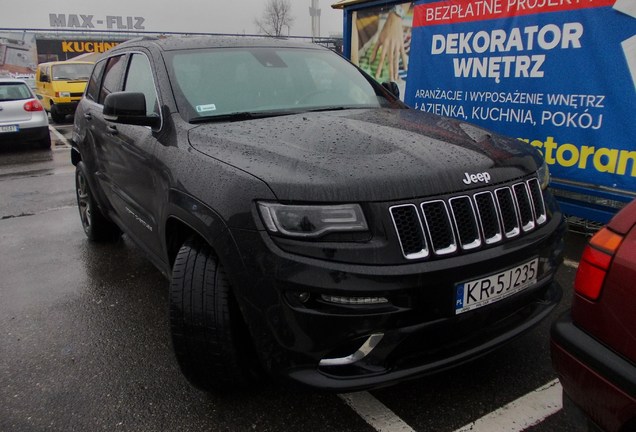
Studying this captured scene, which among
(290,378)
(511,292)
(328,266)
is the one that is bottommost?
(290,378)

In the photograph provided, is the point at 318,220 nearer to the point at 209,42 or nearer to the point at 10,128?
the point at 209,42

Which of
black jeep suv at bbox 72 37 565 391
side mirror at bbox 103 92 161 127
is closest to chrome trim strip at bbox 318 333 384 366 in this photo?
black jeep suv at bbox 72 37 565 391

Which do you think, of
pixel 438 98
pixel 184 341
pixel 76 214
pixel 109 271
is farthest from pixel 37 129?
pixel 184 341

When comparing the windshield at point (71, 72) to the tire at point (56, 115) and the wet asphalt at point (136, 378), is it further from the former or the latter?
the wet asphalt at point (136, 378)

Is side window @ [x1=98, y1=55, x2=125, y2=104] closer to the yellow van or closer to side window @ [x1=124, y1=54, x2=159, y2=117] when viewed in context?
side window @ [x1=124, y1=54, x2=159, y2=117]

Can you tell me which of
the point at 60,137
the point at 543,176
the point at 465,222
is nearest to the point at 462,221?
the point at 465,222

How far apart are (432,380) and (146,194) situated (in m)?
1.92

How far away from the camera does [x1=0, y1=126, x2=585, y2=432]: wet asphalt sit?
240 cm

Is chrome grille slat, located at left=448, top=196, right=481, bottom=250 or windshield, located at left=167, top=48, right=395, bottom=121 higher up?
windshield, located at left=167, top=48, right=395, bottom=121

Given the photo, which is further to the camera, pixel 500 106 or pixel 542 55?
pixel 500 106

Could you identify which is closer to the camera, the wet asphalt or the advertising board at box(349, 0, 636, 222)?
the wet asphalt

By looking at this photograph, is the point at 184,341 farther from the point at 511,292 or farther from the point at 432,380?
the point at 511,292

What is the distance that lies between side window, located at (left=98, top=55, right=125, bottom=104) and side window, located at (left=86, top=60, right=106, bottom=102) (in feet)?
0.49

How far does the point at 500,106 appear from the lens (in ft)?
16.8
